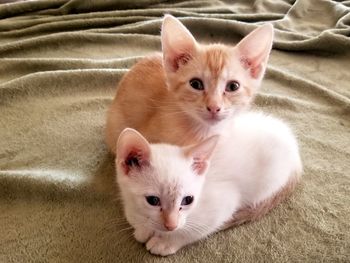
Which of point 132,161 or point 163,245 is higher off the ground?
point 132,161

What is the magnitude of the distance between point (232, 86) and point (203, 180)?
27 cm

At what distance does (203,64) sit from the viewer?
102 centimetres

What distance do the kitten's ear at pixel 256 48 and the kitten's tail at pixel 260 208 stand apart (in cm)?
32

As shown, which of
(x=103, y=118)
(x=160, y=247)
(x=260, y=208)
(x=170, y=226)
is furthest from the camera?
(x=103, y=118)

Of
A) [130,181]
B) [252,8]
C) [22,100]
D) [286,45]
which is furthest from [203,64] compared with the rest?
[252,8]

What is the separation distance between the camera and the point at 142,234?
3.16ft

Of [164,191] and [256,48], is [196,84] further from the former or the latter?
[164,191]

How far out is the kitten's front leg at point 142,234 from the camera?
0.96 metres

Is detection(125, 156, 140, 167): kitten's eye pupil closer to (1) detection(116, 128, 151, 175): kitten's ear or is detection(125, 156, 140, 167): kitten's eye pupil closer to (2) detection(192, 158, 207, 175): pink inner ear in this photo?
(1) detection(116, 128, 151, 175): kitten's ear

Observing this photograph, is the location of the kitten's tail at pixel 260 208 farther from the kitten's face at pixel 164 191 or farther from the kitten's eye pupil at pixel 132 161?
the kitten's eye pupil at pixel 132 161

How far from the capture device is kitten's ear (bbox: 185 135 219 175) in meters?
0.90

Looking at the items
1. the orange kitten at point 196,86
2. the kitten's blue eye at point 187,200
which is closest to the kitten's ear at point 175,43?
the orange kitten at point 196,86

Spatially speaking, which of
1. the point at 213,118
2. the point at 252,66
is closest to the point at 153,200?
the point at 213,118

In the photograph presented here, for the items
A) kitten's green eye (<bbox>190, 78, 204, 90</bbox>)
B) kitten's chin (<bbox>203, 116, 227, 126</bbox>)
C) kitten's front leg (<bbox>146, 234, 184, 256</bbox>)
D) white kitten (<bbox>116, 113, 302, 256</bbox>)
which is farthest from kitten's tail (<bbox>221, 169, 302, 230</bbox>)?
kitten's green eye (<bbox>190, 78, 204, 90</bbox>)
